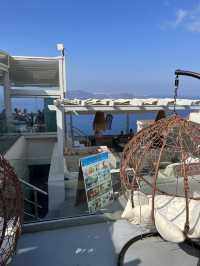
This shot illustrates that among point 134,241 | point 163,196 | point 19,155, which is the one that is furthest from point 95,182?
point 19,155

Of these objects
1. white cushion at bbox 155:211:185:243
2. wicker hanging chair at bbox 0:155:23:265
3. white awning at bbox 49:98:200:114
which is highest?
white awning at bbox 49:98:200:114

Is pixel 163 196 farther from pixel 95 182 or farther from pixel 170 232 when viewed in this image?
pixel 95 182

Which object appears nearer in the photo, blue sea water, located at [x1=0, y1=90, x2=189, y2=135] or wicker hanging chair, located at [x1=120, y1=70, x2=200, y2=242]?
wicker hanging chair, located at [x1=120, y1=70, x2=200, y2=242]

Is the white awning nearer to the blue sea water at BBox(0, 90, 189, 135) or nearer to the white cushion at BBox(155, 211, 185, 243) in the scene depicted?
the blue sea water at BBox(0, 90, 189, 135)

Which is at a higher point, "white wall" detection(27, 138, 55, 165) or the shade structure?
the shade structure

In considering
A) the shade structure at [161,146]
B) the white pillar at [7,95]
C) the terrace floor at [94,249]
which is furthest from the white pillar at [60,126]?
the white pillar at [7,95]

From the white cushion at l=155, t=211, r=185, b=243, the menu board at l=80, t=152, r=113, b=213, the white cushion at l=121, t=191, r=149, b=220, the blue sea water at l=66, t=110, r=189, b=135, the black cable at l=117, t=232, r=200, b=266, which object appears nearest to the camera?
the white cushion at l=155, t=211, r=185, b=243

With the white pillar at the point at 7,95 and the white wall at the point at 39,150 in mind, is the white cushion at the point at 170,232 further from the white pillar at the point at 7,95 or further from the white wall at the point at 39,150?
the white pillar at the point at 7,95

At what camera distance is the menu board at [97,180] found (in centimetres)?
479

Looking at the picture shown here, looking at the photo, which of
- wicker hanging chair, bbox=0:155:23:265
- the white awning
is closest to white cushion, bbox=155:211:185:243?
wicker hanging chair, bbox=0:155:23:265

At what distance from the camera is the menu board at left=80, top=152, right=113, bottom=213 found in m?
4.79

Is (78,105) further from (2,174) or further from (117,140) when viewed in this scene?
(2,174)

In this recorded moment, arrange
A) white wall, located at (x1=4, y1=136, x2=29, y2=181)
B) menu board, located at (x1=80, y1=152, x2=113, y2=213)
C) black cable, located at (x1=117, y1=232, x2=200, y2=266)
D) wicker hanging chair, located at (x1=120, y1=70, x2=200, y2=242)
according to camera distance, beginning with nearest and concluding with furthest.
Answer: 1. wicker hanging chair, located at (x1=120, y1=70, x2=200, y2=242)
2. black cable, located at (x1=117, y1=232, x2=200, y2=266)
3. menu board, located at (x1=80, y1=152, x2=113, y2=213)
4. white wall, located at (x1=4, y1=136, x2=29, y2=181)

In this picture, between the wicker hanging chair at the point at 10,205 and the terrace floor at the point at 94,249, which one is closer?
the wicker hanging chair at the point at 10,205
